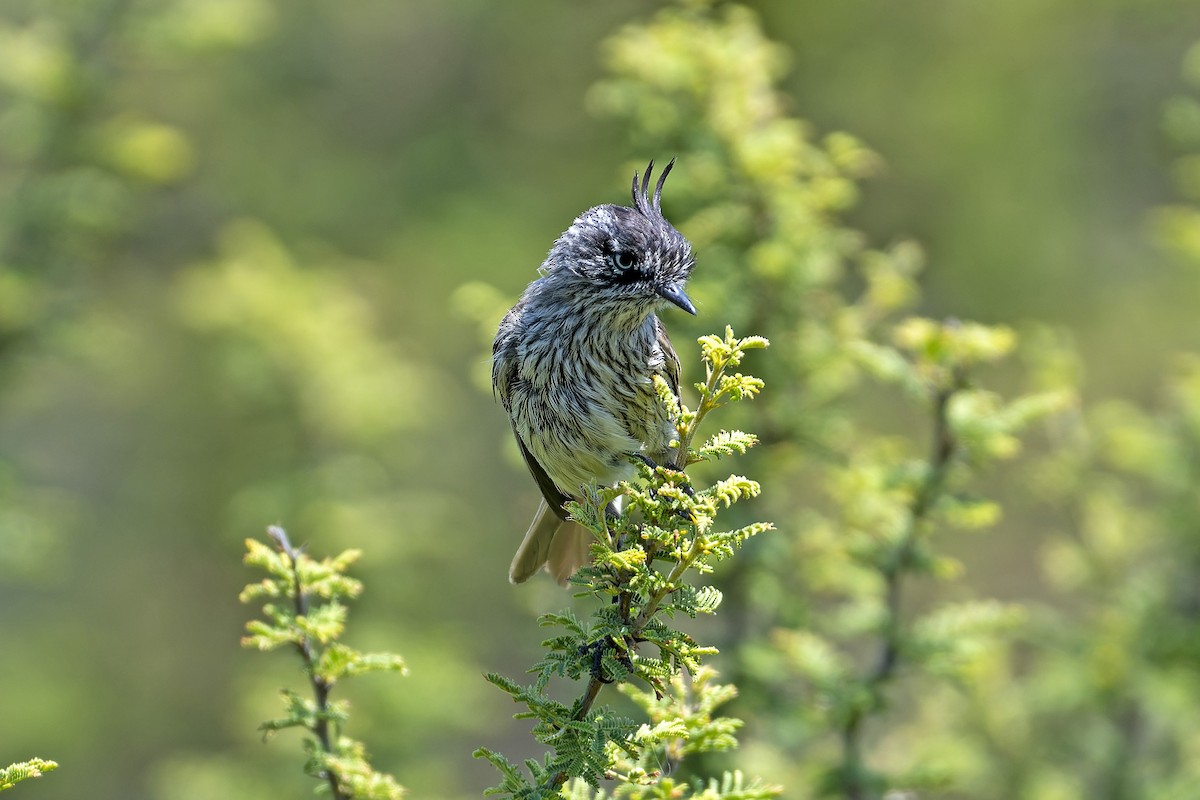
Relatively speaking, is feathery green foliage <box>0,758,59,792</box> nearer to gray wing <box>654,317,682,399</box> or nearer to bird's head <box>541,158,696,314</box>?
bird's head <box>541,158,696,314</box>

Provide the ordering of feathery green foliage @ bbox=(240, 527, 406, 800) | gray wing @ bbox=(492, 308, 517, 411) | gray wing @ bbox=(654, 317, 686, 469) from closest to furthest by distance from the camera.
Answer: feathery green foliage @ bbox=(240, 527, 406, 800) → gray wing @ bbox=(654, 317, 686, 469) → gray wing @ bbox=(492, 308, 517, 411)

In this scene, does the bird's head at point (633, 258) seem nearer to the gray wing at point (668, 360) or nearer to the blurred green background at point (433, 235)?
the gray wing at point (668, 360)

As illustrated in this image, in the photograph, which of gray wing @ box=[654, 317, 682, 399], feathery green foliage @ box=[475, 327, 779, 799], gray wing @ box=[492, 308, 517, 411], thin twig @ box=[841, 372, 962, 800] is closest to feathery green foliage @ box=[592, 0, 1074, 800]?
thin twig @ box=[841, 372, 962, 800]

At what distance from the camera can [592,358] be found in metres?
3.48

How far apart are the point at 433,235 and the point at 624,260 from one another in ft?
26.2

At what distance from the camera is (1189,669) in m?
4.48

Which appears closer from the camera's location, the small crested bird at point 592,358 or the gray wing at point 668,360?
the small crested bird at point 592,358

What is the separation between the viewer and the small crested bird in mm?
3363

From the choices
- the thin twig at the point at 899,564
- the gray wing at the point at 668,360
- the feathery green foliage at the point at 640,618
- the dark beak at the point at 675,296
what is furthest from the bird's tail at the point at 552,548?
the feathery green foliage at the point at 640,618

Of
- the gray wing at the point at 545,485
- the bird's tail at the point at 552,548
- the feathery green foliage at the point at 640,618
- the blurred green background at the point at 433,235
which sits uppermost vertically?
the blurred green background at the point at 433,235

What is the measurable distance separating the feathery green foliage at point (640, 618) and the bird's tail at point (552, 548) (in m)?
1.32

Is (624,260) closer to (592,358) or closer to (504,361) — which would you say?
(592,358)

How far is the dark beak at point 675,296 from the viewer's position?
10.3ft

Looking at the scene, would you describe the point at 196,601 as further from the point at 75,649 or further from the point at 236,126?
the point at 236,126
